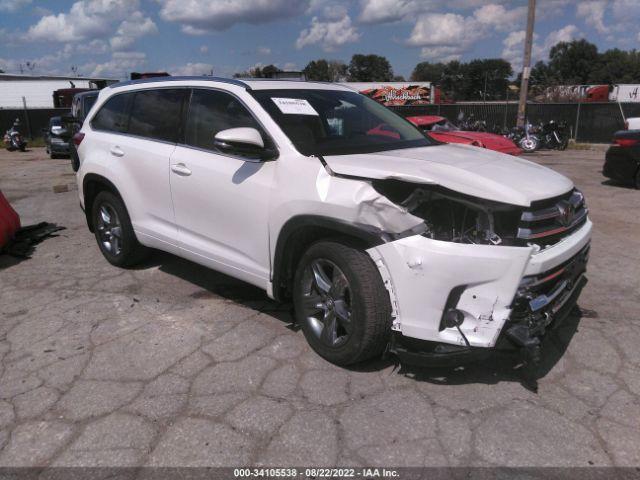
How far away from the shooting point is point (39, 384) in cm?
324

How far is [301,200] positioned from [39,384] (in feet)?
6.36

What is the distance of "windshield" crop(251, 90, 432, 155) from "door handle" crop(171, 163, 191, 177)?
2.55 ft

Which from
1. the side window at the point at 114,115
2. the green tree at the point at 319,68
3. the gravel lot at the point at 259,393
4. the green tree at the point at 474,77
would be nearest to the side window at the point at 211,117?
the side window at the point at 114,115

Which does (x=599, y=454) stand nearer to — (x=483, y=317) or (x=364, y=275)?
(x=483, y=317)

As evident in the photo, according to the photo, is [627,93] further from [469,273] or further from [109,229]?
[469,273]

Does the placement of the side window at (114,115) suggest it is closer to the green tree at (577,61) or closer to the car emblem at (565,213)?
the car emblem at (565,213)

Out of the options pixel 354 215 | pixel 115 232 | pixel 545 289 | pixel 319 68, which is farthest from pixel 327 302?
pixel 319 68

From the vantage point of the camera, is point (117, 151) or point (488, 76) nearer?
point (117, 151)

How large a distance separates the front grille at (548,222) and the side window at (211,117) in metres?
1.87

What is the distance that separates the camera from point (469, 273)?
8.97 feet

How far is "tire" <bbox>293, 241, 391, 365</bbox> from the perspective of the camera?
2994 mm

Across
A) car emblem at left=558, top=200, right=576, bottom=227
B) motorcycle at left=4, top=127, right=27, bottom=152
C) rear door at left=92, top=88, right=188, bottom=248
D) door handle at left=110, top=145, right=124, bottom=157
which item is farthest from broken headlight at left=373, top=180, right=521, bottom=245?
motorcycle at left=4, top=127, right=27, bottom=152

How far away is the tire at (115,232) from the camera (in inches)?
194

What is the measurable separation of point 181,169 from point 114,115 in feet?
4.63
